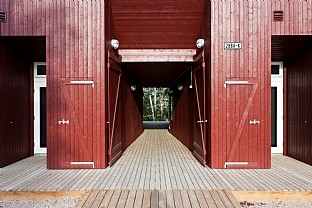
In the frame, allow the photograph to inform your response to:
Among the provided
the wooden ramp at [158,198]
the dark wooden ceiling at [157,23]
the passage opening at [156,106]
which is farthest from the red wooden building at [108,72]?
the passage opening at [156,106]

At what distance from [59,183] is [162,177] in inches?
70.9

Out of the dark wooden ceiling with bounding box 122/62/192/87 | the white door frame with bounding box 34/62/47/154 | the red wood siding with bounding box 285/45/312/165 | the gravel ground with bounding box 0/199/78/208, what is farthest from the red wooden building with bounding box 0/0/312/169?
the dark wooden ceiling with bounding box 122/62/192/87

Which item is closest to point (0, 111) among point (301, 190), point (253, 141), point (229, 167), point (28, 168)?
point (28, 168)

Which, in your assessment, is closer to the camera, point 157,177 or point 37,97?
point 157,177

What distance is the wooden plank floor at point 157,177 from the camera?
3.56 metres

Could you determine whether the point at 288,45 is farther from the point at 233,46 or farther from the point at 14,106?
the point at 14,106

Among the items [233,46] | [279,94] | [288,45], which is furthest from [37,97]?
[279,94]

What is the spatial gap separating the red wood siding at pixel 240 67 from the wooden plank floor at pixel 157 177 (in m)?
0.41

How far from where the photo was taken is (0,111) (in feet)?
15.7

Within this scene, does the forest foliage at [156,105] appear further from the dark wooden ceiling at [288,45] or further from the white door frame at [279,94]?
the dark wooden ceiling at [288,45]

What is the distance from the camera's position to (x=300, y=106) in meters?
5.40

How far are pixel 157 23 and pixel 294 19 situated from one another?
3024mm

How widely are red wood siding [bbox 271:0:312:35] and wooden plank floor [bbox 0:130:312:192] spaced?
9.72ft

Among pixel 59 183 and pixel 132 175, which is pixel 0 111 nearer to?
pixel 59 183
